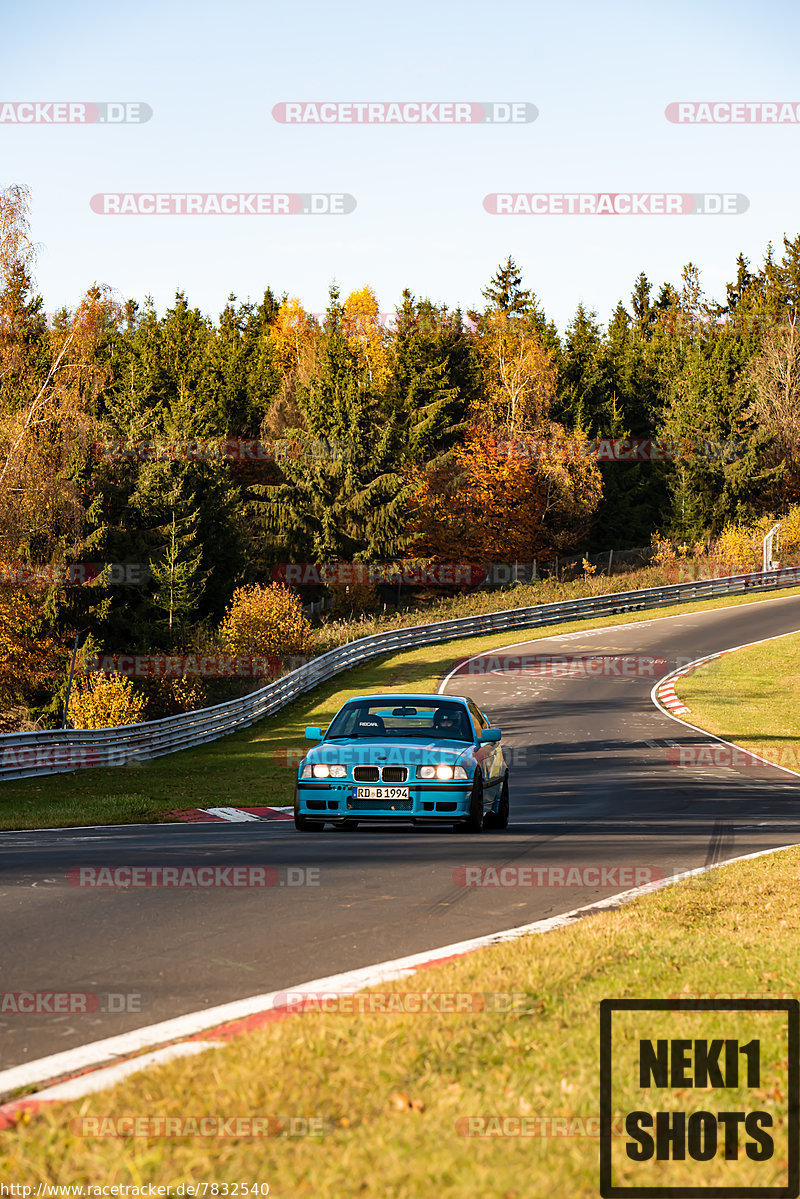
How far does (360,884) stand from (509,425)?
67.2 m

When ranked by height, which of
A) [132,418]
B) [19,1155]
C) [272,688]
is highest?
[132,418]

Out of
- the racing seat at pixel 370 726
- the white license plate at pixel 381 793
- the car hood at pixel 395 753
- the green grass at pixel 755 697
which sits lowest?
the green grass at pixel 755 697

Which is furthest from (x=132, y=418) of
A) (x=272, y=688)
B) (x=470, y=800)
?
(x=470, y=800)

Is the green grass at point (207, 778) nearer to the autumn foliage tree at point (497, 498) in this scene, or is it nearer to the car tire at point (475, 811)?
the car tire at point (475, 811)

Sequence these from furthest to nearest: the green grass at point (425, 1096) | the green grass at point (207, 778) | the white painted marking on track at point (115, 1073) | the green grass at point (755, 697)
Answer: the green grass at point (755, 697) < the green grass at point (207, 778) < the white painted marking on track at point (115, 1073) < the green grass at point (425, 1096)

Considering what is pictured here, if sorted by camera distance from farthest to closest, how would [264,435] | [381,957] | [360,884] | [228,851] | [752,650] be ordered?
[264,435]
[752,650]
[228,851]
[360,884]
[381,957]

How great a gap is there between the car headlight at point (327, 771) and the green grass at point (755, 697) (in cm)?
1418

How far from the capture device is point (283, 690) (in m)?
39.1

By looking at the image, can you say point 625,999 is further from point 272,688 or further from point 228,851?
point 272,688

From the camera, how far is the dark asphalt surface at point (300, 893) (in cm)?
637

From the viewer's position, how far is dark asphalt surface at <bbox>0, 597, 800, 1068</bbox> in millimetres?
6371

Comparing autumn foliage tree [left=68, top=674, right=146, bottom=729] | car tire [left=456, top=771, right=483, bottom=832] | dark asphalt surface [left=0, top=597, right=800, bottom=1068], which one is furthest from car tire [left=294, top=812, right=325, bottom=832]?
autumn foliage tree [left=68, top=674, right=146, bottom=729]

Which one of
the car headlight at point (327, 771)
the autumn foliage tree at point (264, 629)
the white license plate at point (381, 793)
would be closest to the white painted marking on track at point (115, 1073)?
the white license plate at point (381, 793)

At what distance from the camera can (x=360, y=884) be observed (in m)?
9.36
